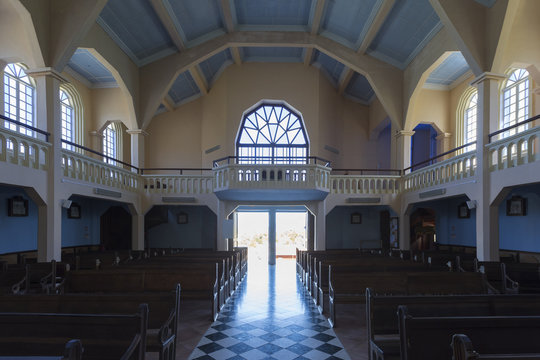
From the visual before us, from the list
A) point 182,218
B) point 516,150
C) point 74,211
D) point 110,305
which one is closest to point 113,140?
point 74,211

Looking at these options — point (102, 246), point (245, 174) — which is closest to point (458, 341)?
point (245, 174)

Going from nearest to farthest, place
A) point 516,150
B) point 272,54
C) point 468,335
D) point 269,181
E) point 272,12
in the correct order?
1. point 468,335
2. point 516,150
3. point 269,181
4. point 272,12
5. point 272,54

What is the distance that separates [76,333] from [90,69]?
13239 mm

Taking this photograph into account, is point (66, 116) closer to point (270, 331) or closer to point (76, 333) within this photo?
point (270, 331)

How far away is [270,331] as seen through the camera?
5.85m

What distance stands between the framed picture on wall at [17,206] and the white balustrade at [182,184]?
4078 millimetres

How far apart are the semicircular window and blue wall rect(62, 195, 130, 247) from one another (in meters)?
6.49

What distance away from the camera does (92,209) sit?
14953 millimetres

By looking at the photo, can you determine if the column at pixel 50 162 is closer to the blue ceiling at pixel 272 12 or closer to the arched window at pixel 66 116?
the arched window at pixel 66 116

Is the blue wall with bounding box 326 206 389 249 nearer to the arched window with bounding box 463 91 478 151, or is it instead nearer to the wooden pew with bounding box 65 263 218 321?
the arched window with bounding box 463 91 478 151

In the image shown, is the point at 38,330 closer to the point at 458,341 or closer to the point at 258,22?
the point at 458,341

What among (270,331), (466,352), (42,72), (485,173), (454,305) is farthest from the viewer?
(485,173)

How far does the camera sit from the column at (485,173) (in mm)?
8641

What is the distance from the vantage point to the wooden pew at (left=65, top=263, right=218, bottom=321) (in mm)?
5656
